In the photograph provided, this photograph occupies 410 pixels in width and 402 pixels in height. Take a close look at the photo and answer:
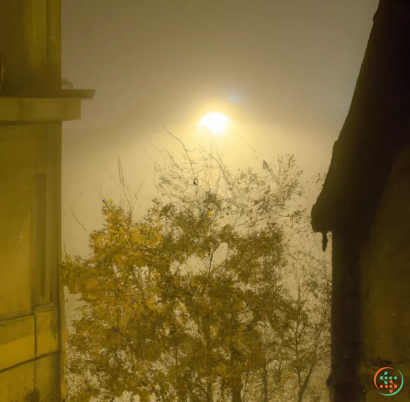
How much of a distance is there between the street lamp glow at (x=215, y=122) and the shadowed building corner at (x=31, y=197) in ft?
2.80

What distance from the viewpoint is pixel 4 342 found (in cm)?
255

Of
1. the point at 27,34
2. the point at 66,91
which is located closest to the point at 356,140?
the point at 66,91

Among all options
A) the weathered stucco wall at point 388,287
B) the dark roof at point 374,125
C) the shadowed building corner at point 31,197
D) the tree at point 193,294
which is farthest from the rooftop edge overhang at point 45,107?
the weathered stucco wall at point 388,287

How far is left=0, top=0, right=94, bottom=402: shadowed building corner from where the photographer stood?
2564 millimetres

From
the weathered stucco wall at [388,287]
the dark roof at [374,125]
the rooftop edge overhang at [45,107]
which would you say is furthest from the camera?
the weathered stucco wall at [388,287]

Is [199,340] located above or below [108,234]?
below

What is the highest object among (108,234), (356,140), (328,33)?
(328,33)

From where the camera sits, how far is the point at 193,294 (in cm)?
289

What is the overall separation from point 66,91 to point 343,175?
6.76ft

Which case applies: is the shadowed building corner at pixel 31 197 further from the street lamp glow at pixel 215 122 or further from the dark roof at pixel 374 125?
the dark roof at pixel 374 125

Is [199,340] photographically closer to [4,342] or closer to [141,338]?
[141,338]

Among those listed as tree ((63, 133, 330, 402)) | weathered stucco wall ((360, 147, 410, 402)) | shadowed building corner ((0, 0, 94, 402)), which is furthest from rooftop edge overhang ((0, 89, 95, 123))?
weathered stucco wall ((360, 147, 410, 402))

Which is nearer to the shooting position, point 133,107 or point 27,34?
point 27,34

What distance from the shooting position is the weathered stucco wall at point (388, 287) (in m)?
2.61
